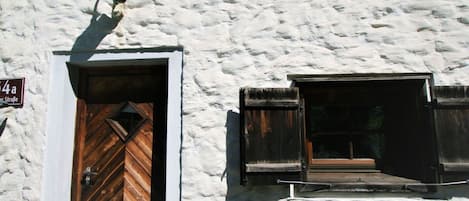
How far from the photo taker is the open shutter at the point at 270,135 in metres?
3.89

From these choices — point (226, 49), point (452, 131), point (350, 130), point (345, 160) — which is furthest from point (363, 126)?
point (226, 49)

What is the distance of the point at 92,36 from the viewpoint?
4.41 m

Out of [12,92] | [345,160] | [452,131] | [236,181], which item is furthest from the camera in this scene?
[12,92]

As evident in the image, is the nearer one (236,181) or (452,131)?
(452,131)

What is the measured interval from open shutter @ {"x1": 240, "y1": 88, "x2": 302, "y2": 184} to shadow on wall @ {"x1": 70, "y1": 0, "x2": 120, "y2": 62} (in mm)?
1423

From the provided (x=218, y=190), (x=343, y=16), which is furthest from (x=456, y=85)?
(x=218, y=190)

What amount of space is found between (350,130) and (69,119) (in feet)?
8.33

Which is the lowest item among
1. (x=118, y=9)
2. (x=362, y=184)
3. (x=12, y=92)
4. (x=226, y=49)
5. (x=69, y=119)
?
(x=362, y=184)

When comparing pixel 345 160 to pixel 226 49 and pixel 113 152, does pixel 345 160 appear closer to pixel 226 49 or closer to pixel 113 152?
pixel 226 49

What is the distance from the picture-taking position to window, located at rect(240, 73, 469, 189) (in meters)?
3.92

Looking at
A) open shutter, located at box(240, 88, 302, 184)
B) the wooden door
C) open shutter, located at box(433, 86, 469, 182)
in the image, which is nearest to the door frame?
the wooden door

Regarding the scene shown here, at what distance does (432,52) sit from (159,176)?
2.63 meters

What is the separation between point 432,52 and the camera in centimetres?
416

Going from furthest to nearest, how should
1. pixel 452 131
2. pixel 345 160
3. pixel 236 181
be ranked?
pixel 345 160, pixel 236 181, pixel 452 131
